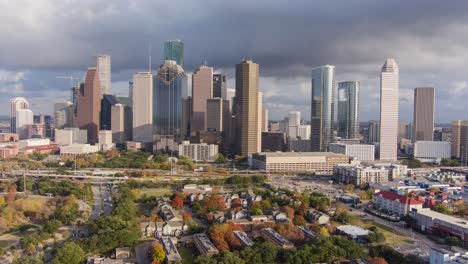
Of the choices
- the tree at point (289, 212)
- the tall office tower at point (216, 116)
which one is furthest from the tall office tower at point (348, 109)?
the tree at point (289, 212)

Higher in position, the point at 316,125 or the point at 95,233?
the point at 316,125

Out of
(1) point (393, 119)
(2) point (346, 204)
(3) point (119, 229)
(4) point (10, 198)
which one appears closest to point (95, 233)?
(3) point (119, 229)

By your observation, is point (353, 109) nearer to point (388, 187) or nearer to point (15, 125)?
point (388, 187)

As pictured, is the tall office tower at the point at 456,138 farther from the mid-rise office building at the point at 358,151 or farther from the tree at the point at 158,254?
the tree at the point at 158,254

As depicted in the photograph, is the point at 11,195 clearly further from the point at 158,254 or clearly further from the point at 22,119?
the point at 22,119

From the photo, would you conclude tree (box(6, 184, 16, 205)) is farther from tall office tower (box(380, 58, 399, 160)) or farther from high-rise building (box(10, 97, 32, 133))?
high-rise building (box(10, 97, 32, 133))

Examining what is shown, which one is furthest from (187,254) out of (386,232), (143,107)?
(143,107)
